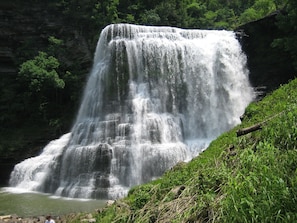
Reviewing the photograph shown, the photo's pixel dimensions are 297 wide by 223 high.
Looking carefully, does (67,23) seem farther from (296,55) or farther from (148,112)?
(296,55)

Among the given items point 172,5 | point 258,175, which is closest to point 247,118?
point 258,175

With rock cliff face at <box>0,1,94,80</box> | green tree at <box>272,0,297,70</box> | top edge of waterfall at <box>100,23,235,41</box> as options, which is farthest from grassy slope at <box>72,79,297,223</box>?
rock cliff face at <box>0,1,94,80</box>

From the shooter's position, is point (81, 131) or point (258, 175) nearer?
point (258, 175)

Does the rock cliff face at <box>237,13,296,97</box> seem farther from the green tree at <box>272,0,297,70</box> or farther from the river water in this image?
the river water

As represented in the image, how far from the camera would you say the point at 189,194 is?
6105 mm

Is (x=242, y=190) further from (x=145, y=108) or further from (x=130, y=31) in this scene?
(x=130, y=31)

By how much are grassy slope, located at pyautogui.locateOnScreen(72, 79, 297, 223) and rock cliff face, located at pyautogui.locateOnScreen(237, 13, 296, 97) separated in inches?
765

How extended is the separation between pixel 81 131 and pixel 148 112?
451cm

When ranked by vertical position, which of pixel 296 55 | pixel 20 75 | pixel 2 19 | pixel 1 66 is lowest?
pixel 296 55

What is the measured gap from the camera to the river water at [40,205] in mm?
14484

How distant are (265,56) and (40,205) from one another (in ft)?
62.7

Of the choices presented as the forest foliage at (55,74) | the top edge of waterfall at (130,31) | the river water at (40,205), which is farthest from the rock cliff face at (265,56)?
the river water at (40,205)

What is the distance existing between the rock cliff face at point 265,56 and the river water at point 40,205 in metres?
14.9

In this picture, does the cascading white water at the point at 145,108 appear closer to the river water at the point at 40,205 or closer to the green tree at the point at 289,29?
the river water at the point at 40,205
